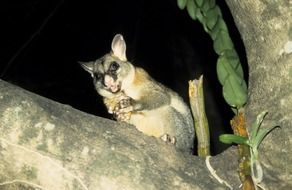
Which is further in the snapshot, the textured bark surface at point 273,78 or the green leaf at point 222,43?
the green leaf at point 222,43

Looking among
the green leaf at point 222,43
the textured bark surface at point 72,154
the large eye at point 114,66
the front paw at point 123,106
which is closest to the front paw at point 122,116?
the front paw at point 123,106

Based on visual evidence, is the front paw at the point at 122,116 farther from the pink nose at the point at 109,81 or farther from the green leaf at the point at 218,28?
the green leaf at the point at 218,28

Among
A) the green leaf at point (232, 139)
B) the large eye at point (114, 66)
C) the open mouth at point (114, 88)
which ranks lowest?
the open mouth at point (114, 88)

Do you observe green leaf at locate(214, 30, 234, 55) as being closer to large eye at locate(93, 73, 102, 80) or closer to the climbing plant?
the climbing plant

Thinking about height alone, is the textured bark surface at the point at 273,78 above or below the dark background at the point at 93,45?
above

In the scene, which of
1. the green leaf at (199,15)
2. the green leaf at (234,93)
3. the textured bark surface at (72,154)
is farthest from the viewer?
the green leaf at (199,15)

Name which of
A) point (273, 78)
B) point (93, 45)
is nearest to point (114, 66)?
point (273, 78)
